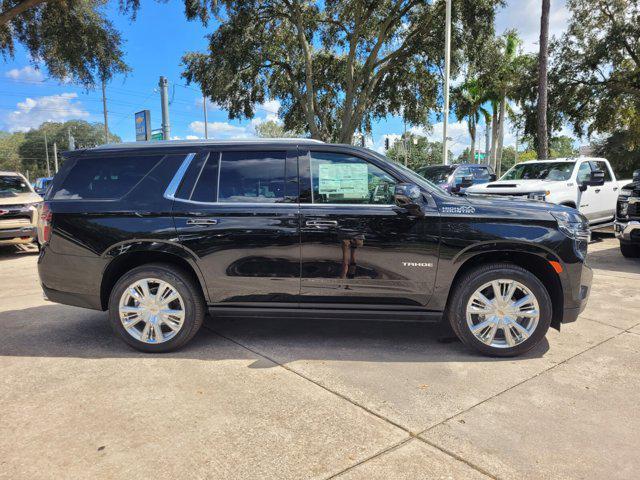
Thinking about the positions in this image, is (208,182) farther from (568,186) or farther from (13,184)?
(13,184)

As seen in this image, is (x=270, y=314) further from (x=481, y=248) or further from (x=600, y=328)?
(x=600, y=328)

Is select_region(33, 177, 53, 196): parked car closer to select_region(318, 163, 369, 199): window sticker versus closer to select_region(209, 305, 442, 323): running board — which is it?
select_region(209, 305, 442, 323): running board

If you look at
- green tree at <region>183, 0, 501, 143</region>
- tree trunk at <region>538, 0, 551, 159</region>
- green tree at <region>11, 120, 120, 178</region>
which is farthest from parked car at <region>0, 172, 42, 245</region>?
green tree at <region>11, 120, 120, 178</region>

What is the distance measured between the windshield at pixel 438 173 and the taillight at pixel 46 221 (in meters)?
10.7

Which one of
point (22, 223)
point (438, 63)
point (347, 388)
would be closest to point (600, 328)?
point (347, 388)

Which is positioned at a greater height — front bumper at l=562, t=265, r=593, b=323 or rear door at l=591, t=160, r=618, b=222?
rear door at l=591, t=160, r=618, b=222

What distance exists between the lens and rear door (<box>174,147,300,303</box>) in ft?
13.0

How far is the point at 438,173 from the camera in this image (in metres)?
13.6

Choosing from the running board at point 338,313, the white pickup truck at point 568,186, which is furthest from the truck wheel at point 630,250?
the running board at point 338,313

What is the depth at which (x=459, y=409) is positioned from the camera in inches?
123

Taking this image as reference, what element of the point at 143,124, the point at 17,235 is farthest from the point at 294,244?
the point at 143,124

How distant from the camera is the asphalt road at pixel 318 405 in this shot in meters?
2.56

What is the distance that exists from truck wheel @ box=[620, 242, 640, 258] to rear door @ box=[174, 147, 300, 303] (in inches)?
298

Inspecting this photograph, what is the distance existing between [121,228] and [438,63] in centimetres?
1766
